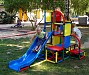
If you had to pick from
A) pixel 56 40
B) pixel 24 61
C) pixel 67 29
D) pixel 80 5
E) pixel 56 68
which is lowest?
pixel 56 68

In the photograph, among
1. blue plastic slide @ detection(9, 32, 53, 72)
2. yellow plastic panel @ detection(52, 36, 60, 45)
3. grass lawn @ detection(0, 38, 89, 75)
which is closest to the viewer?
grass lawn @ detection(0, 38, 89, 75)

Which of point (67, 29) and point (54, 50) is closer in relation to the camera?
point (54, 50)

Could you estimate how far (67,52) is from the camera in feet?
27.8

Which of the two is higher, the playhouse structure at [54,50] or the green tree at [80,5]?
the green tree at [80,5]

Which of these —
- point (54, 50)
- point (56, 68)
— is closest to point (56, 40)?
point (54, 50)

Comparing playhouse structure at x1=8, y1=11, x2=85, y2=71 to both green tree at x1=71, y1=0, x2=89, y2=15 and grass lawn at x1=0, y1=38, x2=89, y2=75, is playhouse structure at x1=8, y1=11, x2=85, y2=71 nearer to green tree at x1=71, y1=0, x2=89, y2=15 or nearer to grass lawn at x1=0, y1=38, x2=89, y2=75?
grass lawn at x1=0, y1=38, x2=89, y2=75

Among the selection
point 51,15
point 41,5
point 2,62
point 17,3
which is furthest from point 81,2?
point 2,62

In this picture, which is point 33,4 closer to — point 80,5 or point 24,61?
point 80,5

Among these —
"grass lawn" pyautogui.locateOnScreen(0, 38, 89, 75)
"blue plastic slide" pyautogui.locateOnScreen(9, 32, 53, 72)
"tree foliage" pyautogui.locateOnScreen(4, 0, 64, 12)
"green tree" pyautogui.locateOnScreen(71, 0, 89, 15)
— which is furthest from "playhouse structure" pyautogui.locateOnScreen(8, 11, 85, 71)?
"green tree" pyautogui.locateOnScreen(71, 0, 89, 15)

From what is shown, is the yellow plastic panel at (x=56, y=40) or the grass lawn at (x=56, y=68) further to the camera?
the yellow plastic panel at (x=56, y=40)

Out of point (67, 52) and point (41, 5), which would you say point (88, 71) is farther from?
point (41, 5)

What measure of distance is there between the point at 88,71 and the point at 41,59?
2.02 m

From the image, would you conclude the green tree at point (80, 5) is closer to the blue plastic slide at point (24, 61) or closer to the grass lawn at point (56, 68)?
the grass lawn at point (56, 68)

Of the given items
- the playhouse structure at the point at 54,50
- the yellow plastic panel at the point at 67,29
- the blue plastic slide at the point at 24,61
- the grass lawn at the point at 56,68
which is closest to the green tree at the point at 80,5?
the playhouse structure at the point at 54,50
